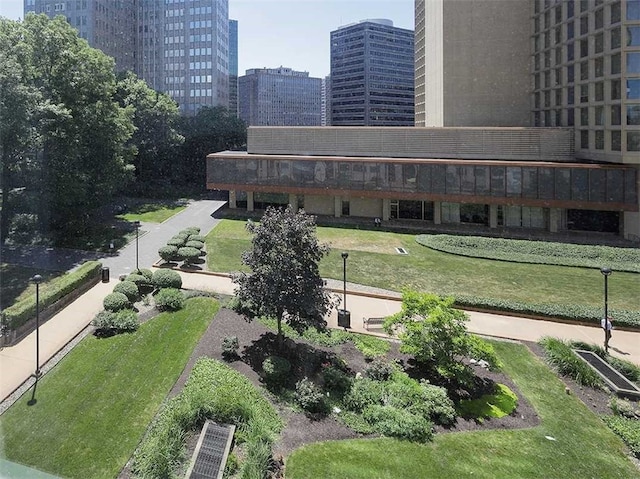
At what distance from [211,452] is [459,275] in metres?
19.1

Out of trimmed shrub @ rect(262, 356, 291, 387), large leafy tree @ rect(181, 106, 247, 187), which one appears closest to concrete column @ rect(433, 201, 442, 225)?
trimmed shrub @ rect(262, 356, 291, 387)

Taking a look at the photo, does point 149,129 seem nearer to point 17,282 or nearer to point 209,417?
point 17,282

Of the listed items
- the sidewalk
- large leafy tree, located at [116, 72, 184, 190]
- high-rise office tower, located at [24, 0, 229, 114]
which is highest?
high-rise office tower, located at [24, 0, 229, 114]

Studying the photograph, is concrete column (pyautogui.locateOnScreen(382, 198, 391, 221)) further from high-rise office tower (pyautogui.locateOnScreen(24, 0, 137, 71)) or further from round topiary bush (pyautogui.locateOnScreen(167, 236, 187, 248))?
high-rise office tower (pyautogui.locateOnScreen(24, 0, 137, 71))

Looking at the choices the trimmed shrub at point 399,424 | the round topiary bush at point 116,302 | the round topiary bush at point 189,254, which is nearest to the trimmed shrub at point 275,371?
the trimmed shrub at point 399,424

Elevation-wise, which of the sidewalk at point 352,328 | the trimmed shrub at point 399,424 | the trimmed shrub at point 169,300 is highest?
the trimmed shrub at point 169,300

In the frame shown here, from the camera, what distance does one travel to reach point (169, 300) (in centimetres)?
2016

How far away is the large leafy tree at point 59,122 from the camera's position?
25.0 metres

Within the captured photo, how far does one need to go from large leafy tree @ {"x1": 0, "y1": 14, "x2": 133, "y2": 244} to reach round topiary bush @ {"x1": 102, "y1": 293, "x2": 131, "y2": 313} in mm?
11016

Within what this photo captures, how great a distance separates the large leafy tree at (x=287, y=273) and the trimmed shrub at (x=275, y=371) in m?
1.33

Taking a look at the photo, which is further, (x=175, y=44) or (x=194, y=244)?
(x=175, y=44)

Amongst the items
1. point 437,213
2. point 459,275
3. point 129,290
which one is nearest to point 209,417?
point 129,290

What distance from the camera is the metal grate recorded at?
9.81 meters

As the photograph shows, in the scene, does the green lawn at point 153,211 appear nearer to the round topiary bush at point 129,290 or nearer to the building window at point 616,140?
the round topiary bush at point 129,290
